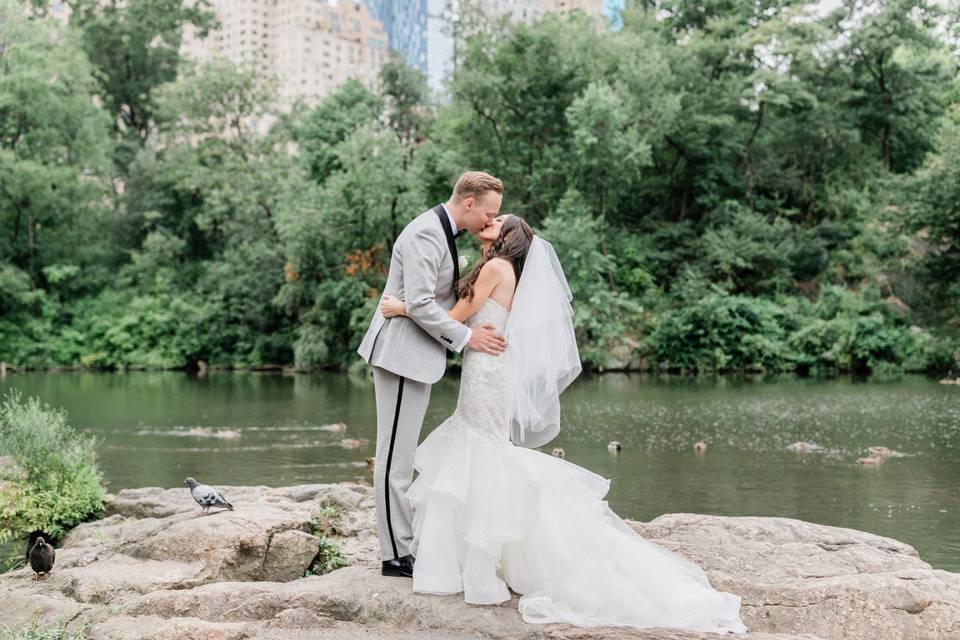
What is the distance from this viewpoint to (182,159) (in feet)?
133

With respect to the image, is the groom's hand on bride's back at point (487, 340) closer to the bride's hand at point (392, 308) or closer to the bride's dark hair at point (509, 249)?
the bride's dark hair at point (509, 249)

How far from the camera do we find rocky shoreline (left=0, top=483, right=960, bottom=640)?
14.3ft

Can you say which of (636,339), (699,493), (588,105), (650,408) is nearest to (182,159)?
(588,105)

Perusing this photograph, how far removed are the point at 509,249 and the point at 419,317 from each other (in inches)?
24.7

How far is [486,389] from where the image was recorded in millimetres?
4977

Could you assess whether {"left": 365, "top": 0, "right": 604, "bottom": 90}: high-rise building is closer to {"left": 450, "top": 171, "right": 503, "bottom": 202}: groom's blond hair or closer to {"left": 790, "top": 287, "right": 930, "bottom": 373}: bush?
{"left": 790, "top": 287, "right": 930, "bottom": 373}: bush

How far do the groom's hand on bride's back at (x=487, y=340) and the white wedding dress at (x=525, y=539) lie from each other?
6cm

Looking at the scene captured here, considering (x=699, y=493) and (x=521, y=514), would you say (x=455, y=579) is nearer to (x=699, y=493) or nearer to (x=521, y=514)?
(x=521, y=514)

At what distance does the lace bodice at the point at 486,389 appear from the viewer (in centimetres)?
495

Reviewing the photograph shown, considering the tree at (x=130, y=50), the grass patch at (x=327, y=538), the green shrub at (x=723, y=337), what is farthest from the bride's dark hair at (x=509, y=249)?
the tree at (x=130, y=50)

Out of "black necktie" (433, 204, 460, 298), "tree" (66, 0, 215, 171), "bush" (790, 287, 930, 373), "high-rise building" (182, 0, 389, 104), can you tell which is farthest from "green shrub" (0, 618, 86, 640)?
"high-rise building" (182, 0, 389, 104)

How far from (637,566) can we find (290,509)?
11.0 ft

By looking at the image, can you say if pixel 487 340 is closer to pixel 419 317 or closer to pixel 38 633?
pixel 419 317

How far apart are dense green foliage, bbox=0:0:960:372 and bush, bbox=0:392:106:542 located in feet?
75.3
